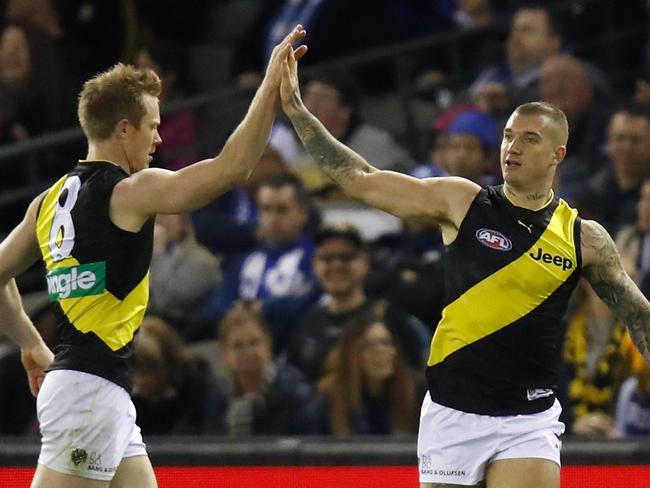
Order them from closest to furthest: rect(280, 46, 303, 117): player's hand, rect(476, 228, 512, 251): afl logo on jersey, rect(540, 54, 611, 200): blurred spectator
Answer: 1. rect(280, 46, 303, 117): player's hand
2. rect(476, 228, 512, 251): afl logo on jersey
3. rect(540, 54, 611, 200): blurred spectator

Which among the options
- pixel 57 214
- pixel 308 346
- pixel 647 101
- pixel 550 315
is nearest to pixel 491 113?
pixel 647 101

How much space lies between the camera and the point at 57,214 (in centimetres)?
547

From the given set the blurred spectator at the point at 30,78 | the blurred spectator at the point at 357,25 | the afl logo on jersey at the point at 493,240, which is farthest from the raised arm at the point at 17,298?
the blurred spectator at the point at 357,25

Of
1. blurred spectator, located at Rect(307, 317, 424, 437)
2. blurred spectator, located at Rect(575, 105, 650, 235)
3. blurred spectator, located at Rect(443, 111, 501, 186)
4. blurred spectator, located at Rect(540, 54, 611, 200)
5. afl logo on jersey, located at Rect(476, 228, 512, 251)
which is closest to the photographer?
afl logo on jersey, located at Rect(476, 228, 512, 251)

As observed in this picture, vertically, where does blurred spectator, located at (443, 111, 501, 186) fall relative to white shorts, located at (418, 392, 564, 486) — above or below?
above

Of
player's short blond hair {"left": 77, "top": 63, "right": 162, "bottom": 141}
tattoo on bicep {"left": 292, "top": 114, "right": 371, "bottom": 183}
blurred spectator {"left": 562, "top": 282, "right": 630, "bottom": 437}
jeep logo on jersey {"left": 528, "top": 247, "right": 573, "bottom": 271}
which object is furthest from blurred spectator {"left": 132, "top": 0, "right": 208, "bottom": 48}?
jeep logo on jersey {"left": 528, "top": 247, "right": 573, "bottom": 271}

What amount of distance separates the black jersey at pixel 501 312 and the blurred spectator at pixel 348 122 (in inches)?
185

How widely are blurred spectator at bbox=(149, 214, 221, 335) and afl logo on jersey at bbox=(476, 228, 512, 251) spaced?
14.6ft

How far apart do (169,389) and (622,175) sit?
319 cm

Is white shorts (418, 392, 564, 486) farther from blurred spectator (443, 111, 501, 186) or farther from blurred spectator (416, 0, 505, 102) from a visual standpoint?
blurred spectator (416, 0, 505, 102)

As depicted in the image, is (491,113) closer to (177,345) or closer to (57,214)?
(177,345)

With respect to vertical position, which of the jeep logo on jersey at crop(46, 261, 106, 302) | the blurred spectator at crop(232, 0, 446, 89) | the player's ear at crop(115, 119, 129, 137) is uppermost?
the blurred spectator at crop(232, 0, 446, 89)

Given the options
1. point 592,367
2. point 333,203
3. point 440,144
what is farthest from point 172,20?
point 592,367

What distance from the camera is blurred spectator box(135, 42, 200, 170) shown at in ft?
38.4
